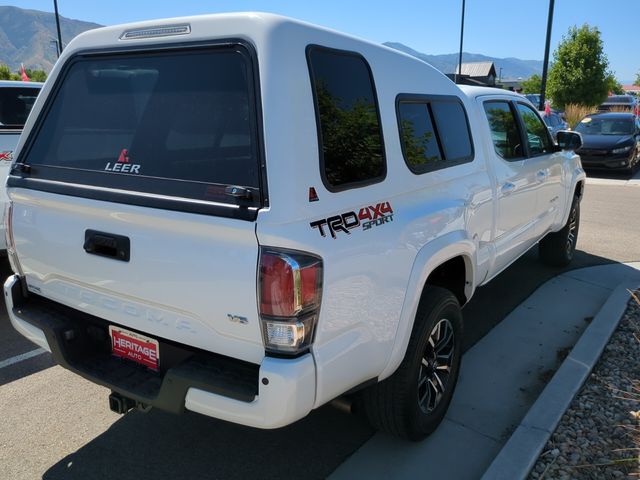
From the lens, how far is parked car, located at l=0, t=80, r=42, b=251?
193 inches

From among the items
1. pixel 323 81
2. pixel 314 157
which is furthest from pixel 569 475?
pixel 323 81

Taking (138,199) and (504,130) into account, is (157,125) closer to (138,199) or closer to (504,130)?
(138,199)

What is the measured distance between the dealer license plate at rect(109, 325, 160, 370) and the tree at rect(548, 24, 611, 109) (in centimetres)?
2649

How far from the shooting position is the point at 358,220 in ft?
7.59

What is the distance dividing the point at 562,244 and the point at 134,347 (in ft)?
16.9

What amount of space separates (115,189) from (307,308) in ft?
3.49

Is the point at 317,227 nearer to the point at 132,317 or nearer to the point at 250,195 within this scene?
the point at 250,195

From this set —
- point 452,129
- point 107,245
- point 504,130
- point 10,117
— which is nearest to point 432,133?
point 452,129

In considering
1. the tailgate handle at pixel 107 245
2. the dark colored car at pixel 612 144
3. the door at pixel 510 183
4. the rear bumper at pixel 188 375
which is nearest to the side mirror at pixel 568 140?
the door at pixel 510 183

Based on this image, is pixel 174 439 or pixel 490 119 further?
pixel 490 119

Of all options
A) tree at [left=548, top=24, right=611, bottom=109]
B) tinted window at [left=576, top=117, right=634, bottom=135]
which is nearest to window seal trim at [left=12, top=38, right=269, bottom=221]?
tinted window at [left=576, top=117, right=634, bottom=135]

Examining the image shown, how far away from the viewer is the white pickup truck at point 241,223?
6.79 feet

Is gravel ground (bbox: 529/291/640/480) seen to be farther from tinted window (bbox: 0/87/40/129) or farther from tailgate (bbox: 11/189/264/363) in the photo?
tinted window (bbox: 0/87/40/129)

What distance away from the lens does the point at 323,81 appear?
90.1 inches
